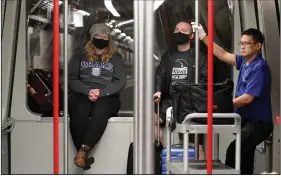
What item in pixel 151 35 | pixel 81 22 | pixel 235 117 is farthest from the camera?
pixel 81 22

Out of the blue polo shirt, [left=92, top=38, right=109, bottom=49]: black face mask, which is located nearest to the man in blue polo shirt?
the blue polo shirt

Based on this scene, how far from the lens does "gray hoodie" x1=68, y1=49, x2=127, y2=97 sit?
224 inches

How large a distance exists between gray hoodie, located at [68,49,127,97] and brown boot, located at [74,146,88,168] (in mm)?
661

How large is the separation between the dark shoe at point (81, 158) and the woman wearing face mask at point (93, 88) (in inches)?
0.4

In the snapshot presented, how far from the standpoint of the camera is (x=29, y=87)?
5816 millimetres

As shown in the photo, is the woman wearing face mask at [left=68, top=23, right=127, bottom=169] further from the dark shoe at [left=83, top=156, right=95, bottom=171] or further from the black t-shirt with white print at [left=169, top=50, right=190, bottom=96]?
the black t-shirt with white print at [left=169, top=50, right=190, bottom=96]

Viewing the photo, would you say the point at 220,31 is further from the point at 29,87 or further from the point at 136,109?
the point at 136,109

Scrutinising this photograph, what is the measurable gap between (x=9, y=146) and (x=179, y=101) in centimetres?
246

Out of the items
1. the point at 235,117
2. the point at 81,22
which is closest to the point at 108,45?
the point at 81,22

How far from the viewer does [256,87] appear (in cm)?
460

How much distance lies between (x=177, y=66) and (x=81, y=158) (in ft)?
4.41

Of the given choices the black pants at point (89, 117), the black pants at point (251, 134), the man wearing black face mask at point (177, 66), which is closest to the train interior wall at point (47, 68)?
the black pants at point (89, 117)

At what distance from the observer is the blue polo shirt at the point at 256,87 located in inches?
181

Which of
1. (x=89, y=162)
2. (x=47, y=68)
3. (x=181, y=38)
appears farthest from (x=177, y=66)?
(x=47, y=68)
